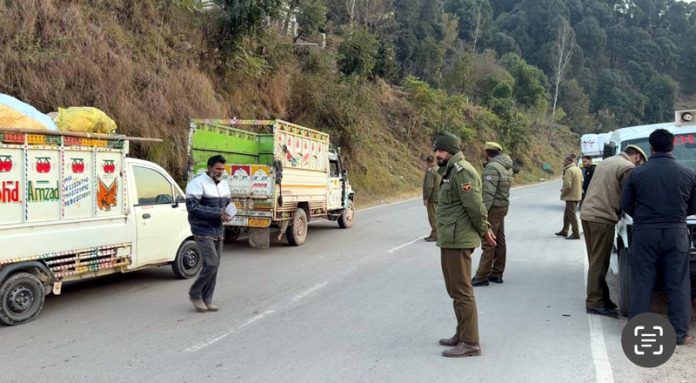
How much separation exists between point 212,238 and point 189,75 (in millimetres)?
11353

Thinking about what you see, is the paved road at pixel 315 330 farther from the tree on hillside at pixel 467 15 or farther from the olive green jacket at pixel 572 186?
the tree on hillside at pixel 467 15

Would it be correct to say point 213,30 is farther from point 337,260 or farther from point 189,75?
point 337,260

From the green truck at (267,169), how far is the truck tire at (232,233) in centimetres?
2

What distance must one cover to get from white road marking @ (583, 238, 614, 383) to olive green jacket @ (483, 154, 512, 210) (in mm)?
2086

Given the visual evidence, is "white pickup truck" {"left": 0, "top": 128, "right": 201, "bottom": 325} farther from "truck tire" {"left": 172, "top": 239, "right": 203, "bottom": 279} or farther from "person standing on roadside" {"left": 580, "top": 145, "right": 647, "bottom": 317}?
"person standing on roadside" {"left": 580, "top": 145, "right": 647, "bottom": 317}

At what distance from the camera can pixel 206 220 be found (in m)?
6.33

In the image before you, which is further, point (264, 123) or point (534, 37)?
point (534, 37)

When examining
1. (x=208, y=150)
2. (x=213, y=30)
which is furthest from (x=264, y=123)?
(x=213, y=30)

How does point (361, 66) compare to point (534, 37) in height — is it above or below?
below

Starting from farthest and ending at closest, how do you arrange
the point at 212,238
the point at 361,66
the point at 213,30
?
the point at 361,66
the point at 213,30
the point at 212,238

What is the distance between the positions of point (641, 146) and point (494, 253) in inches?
94.9

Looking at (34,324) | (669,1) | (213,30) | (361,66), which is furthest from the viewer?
(669,1)

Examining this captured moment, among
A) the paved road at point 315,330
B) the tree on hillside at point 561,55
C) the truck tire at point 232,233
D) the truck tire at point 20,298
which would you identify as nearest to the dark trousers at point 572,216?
the paved road at point 315,330

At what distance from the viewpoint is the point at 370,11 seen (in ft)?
123
